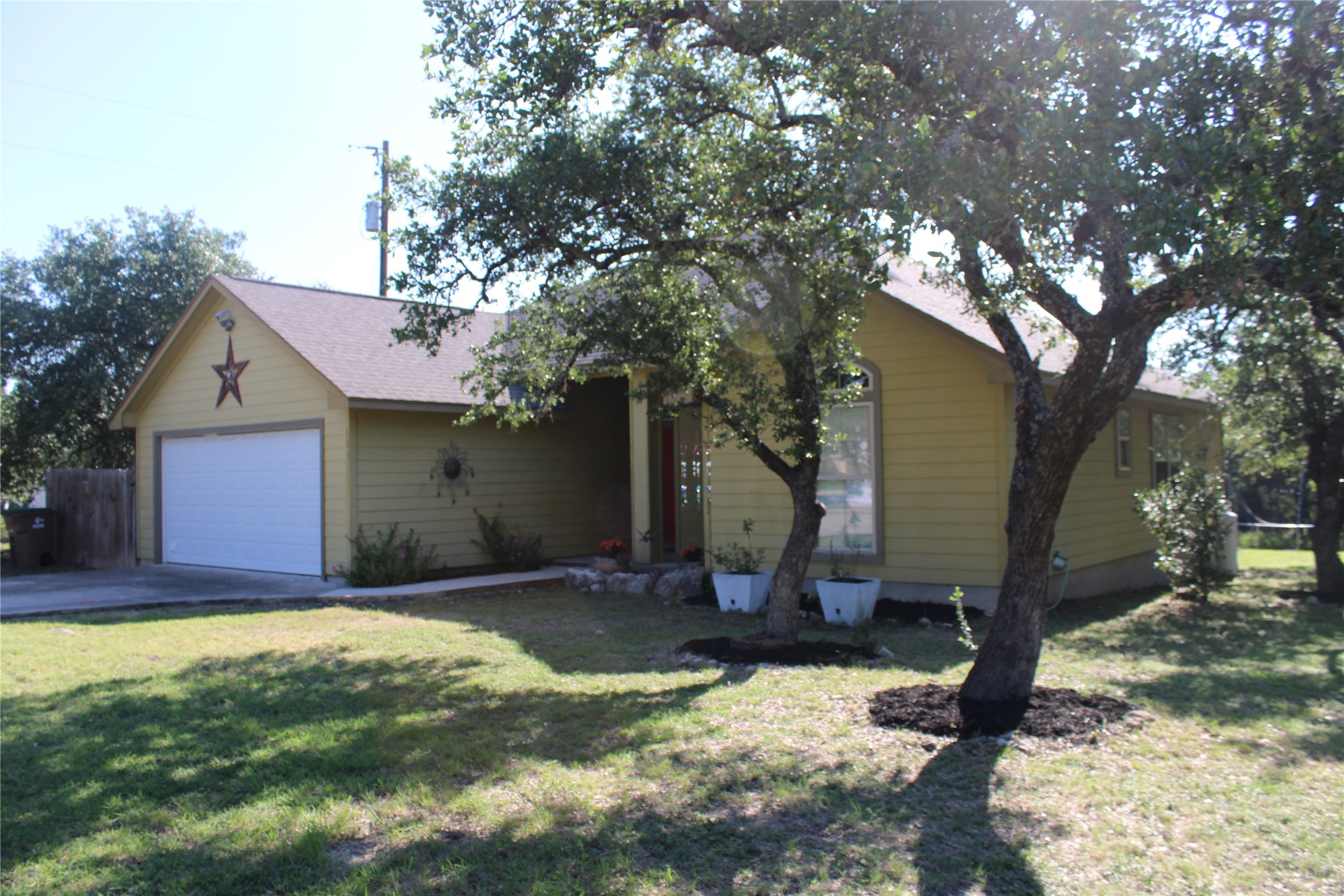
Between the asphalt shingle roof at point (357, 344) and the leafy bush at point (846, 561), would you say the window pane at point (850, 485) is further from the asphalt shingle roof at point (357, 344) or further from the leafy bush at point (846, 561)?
the asphalt shingle roof at point (357, 344)

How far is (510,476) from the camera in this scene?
50.3 ft

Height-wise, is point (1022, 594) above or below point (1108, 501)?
below

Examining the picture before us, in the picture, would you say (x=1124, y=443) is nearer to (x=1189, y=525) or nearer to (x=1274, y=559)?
(x=1189, y=525)

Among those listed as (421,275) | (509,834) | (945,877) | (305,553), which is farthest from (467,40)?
(305,553)

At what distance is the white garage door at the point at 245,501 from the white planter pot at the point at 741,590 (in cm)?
626

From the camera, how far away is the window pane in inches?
428

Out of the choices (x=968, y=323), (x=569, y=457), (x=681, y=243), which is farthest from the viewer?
(x=569, y=457)

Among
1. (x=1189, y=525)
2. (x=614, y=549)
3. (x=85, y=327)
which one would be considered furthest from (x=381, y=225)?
→ (x=1189, y=525)

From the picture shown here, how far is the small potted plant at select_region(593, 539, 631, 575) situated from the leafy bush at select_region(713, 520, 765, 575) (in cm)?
163

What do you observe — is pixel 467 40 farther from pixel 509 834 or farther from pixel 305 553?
pixel 305 553

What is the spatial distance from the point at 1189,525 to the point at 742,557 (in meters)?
5.54

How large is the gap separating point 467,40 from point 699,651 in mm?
5367

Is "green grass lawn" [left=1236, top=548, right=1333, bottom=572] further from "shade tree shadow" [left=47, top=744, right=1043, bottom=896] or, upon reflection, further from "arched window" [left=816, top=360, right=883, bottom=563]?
"shade tree shadow" [left=47, top=744, right=1043, bottom=896]

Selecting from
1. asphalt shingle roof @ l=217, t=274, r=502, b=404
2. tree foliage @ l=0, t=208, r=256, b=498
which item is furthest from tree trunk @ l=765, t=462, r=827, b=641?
tree foliage @ l=0, t=208, r=256, b=498
